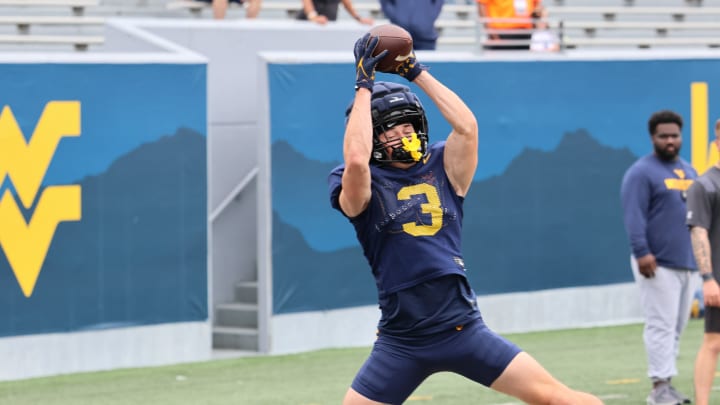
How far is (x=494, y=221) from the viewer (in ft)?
47.1

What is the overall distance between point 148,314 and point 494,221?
3.94m

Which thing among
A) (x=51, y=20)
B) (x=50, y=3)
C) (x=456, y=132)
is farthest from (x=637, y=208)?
(x=50, y=3)

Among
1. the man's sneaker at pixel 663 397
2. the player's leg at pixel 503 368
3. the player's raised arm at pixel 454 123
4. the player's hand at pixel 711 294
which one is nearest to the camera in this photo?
the player's leg at pixel 503 368

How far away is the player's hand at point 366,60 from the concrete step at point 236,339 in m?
7.60

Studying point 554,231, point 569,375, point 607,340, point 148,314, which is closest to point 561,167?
point 554,231

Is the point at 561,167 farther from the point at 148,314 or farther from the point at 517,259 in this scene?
the point at 148,314

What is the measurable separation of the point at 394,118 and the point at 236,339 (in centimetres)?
754

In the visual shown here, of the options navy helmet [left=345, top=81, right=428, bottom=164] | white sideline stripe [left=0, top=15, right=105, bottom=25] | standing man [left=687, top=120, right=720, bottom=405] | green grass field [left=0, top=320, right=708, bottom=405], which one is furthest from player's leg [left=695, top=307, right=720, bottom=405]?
white sideline stripe [left=0, top=15, right=105, bottom=25]

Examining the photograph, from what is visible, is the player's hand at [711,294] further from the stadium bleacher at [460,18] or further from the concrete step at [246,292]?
the stadium bleacher at [460,18]

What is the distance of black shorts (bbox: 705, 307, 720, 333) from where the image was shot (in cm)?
920

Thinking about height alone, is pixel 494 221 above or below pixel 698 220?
below

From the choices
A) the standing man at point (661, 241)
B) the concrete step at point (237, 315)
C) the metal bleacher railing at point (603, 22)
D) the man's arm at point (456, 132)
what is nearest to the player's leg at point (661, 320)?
the standing man at point (661, 241)

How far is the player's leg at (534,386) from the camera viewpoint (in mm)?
5820

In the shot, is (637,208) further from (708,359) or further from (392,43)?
(392,43)
